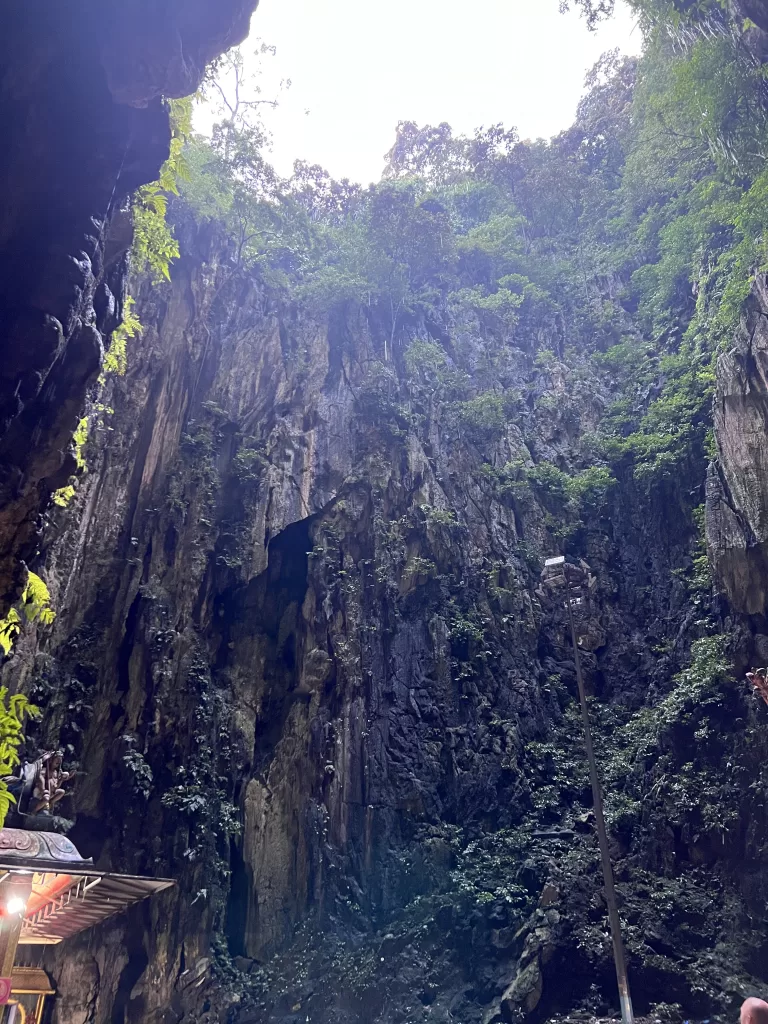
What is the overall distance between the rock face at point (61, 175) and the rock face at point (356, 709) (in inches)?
244

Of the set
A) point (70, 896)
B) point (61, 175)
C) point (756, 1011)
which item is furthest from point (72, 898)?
point (61, 175)

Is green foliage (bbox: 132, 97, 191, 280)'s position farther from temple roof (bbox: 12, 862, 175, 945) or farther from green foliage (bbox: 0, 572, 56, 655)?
temple roof (bbox: 12, 862, 175, 945)

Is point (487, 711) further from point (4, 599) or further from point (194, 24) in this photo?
point (194, 24)

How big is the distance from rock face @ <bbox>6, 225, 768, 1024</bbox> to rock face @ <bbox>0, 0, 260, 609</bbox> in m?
6.19

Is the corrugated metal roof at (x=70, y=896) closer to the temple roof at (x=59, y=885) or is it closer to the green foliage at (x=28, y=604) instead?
the temple roof at (x=59, y=885)

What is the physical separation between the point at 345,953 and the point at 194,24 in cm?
1324

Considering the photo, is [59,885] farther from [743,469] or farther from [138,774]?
[743,469]

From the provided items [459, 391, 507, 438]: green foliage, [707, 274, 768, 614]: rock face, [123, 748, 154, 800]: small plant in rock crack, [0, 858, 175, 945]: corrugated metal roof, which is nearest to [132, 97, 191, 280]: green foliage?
[0, 858, 175, 945]: corrugated metal roof

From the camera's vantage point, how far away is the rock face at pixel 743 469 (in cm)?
1186

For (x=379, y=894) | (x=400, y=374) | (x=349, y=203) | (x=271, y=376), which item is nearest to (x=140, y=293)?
(x=271, y=376)

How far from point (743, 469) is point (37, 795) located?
1221cm

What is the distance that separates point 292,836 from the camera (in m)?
12.8

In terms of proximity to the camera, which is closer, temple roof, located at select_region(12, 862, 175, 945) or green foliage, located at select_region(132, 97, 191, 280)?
temple roof, located at select_region(12, 862, 175, 945)

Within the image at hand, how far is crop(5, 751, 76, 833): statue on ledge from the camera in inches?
301
